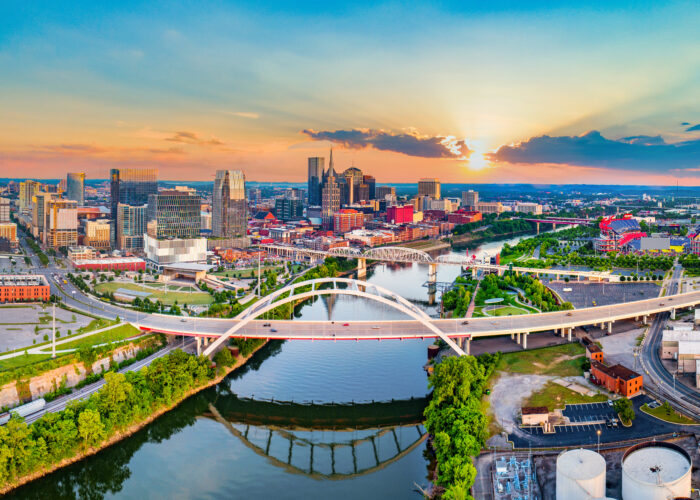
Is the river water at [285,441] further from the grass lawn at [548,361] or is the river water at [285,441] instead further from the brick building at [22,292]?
the brick building at [22,292]

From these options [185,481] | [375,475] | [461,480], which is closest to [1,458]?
[185,481]

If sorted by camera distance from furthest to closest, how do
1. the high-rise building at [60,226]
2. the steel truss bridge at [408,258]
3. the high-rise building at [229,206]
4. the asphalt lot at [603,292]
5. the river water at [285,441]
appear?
the high-rise building at [229,206] < the high-rise building at [60,226] < the steel truss bridge at [408,258] < the asphalt lot at [603,292] < the river water at [285,441]

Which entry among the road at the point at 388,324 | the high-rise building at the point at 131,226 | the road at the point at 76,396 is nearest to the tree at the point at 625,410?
the road at the point at 388,324

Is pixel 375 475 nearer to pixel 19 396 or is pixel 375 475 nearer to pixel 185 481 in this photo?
pixel 185 481

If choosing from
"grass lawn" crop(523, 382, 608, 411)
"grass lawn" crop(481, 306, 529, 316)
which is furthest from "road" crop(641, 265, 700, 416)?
"grass lawn" crop(481, 306, 529, 316)

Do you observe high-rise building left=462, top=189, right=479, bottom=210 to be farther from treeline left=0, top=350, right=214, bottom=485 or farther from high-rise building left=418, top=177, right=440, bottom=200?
treeline left=0, top=350, right=214, bottom=485

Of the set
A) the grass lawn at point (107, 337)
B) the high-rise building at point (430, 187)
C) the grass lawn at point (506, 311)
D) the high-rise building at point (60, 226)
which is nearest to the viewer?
the grass lawn at point (107, 337)
